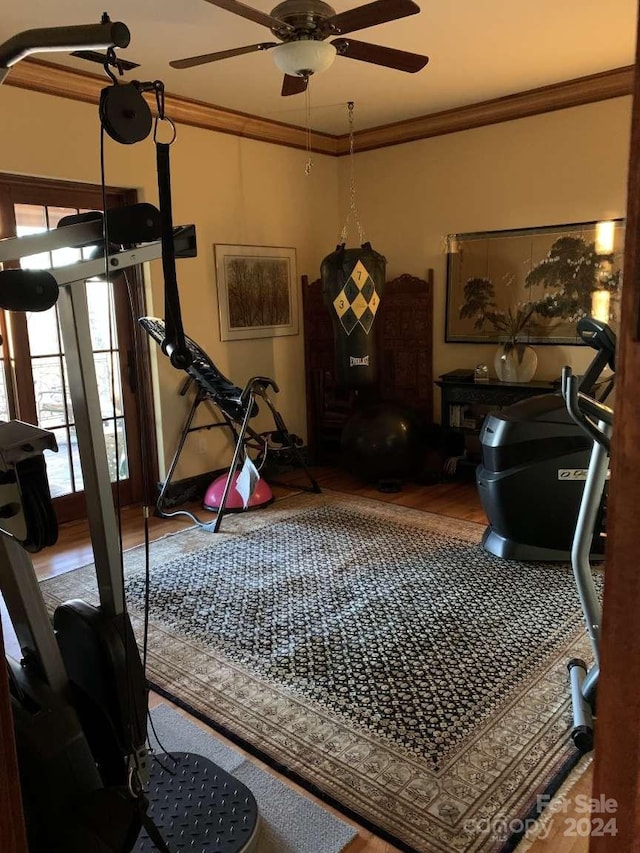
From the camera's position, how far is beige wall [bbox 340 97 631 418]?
4.33 m

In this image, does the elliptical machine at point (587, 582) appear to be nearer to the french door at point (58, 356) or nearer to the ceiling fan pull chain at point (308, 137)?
the french door at point (58, 356)

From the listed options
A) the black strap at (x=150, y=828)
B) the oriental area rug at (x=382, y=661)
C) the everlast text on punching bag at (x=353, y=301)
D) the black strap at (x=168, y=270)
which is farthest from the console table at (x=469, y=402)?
the black strap at (x=150, y=828)

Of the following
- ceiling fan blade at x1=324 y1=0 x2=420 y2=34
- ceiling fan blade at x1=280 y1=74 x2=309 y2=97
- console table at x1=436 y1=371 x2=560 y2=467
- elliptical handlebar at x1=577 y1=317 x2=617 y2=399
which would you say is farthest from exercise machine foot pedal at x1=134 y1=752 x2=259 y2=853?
console table at x1=436 y1=371 x2=560 y2=467

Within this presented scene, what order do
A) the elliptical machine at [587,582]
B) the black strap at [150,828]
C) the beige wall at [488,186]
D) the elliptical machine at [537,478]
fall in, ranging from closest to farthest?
the black strap at [150,828], the elliptical machine at [587,582], the elliptical machine at [537,478], the beige wall at [488,186]

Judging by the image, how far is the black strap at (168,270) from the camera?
139 cm

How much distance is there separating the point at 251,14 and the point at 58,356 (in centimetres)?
244

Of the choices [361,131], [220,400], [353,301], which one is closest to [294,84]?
[353,301]

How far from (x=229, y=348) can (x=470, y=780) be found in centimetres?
370

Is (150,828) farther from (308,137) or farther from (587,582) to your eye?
(308,137)

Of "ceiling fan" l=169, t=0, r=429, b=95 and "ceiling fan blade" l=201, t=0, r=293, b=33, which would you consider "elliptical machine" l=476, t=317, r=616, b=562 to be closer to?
"ceiling fan" l=169, t=0, r=429, b=95

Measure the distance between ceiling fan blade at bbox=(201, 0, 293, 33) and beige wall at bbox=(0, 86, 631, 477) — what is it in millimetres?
1781

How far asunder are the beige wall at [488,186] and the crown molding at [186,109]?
0.60 metres

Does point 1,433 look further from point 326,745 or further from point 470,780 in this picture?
point 470,780

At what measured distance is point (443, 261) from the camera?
16.9 ft
